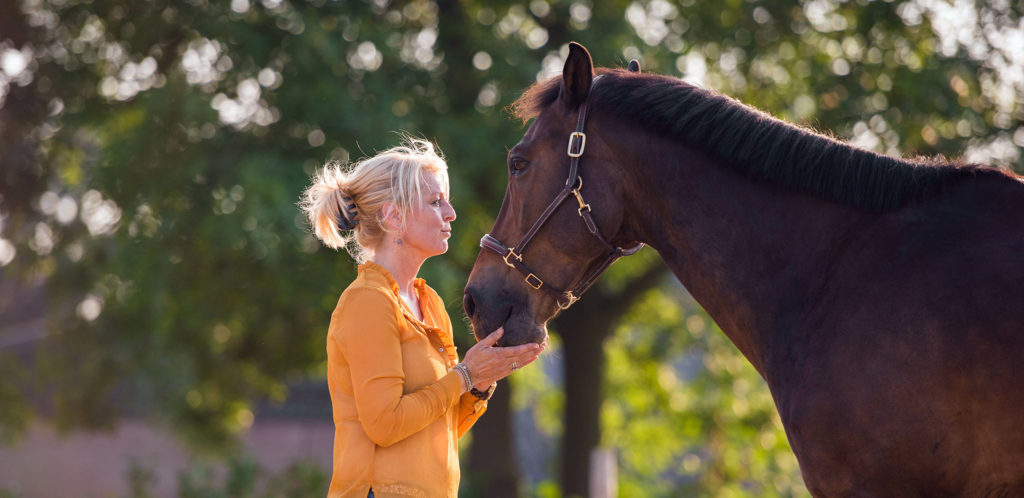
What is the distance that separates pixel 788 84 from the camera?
37.1ft

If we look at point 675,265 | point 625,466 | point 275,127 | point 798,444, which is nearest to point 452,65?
point 275,127

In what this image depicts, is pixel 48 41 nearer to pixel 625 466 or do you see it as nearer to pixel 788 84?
pixel 788 84

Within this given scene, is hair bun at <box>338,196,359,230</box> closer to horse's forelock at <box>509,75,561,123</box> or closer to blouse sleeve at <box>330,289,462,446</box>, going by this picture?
blouse sleeve at <box>330,289,462,446</box>

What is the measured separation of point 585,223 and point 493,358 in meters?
0.56

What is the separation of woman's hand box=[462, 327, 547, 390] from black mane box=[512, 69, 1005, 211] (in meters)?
0.87

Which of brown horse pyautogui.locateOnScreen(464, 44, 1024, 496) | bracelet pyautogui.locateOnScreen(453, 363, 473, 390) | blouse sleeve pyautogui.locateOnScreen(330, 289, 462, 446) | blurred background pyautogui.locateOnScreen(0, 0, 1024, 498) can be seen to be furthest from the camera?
blurred background pyautogui.locateOnScreen(0, 0, 1024, 498)

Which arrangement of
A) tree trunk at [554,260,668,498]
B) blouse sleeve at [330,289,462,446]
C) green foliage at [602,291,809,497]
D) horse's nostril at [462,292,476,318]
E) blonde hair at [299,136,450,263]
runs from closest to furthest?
blouse sleeve at [330,289,462,446]
blonde hair at [299,136,450,263]
horse's nostril at [462,292,476,318]
tree trunk at [554,260,668,498]
green foliage at [602,291,809,497]

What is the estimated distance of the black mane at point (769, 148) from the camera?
285 centimetres

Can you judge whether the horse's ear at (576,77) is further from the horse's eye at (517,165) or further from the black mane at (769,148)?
the horse's eye at (517,165)

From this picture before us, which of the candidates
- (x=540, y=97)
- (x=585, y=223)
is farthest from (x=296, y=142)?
(x=585, y=223)

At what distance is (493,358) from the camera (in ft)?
9.99

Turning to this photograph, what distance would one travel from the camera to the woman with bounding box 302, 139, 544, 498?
284 centimetres

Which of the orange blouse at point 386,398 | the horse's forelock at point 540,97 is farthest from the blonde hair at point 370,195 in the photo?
the horse's forelock at point 540,97

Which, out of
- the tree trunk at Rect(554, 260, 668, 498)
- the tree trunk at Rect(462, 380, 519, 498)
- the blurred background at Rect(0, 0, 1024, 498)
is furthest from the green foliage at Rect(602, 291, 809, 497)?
the tree trunk at Rect(462, 380, 519, 498)
